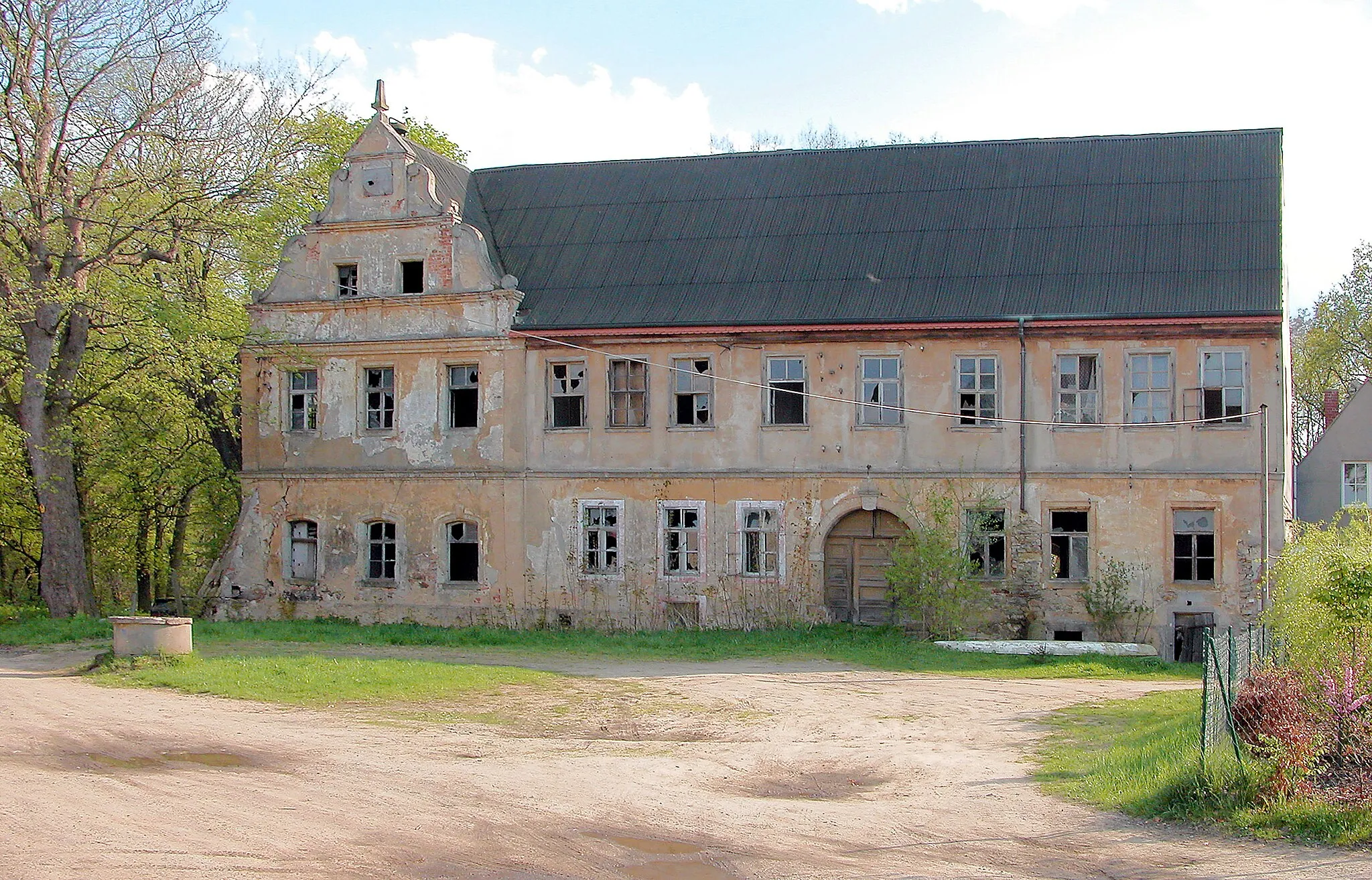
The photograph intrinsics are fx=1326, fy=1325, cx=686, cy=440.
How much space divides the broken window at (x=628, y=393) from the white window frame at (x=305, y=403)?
6.28 m

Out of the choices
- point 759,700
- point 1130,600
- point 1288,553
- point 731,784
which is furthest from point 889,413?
point 731,784

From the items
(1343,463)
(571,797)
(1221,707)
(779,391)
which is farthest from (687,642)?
(1343,463)

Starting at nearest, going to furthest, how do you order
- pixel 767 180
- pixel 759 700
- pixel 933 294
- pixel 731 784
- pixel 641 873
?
pixel 641 873
pixel 731 784
pixel 759 700
pixel 933 294
pixel 767 180

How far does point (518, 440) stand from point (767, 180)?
7971mm

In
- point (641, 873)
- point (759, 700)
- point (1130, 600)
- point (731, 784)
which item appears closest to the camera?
point (641, 873)

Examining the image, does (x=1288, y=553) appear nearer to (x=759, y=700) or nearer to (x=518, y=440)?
(x=759, y=700)

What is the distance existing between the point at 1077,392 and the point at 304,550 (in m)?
15.7

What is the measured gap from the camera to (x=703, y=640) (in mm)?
23875

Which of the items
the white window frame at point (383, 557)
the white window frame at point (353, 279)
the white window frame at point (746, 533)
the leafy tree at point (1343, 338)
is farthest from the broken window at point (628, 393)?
the leafy tree at point (1343, 338)

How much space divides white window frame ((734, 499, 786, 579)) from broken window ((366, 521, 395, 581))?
23.3ft

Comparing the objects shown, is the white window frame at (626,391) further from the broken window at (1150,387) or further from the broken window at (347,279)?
the broken window at (1150,387)

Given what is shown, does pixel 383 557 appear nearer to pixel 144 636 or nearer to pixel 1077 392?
pixel 144 636

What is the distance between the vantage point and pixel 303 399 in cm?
2764

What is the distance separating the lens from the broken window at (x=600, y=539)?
26.0 metres
